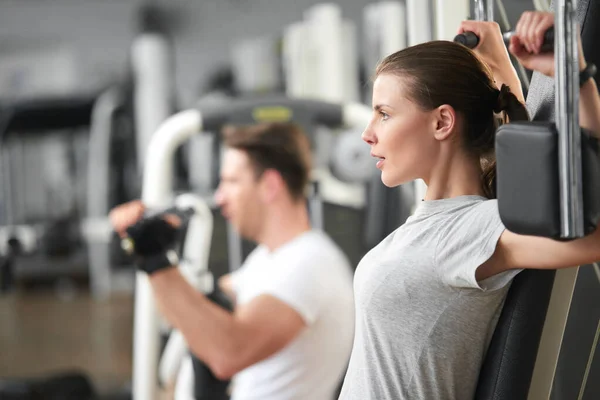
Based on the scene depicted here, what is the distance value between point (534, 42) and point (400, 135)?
140 millimetres

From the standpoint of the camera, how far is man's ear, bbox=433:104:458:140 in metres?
0.74

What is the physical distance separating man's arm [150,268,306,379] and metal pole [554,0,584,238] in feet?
3.66

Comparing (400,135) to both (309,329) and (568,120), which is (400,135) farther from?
(309,329)

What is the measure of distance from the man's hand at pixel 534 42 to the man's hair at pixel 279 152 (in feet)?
4.06

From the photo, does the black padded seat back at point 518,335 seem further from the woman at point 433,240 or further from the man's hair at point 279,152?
the man's hair at point 279,152

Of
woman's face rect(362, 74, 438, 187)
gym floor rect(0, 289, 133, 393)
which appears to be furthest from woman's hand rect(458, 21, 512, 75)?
gym floor rect(0, 289, 133, 393)

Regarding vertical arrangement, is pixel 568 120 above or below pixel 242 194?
above

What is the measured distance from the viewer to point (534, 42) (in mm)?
658

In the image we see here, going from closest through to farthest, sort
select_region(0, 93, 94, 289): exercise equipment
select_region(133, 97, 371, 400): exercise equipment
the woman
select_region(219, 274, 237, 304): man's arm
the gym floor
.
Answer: the woman, select_region(219, 274, 237, 304): man's arm, select_region(133, 97, 371, 400): exercise equipment, the gym floor, select_region(0, 93, 94, 289): exercise equipment

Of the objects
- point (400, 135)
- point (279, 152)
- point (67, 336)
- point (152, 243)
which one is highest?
point (400, 135)

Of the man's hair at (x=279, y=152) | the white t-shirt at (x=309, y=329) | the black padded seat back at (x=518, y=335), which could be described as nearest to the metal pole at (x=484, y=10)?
the black padded seat back at (x=518, y=335)

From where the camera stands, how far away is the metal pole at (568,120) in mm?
593

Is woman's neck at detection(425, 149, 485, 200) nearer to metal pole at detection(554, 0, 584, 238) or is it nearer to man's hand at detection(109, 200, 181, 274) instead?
metal pole at detection(554, 0, 584, 238)

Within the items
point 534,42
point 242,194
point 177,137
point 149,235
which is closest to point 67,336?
point 177,137
